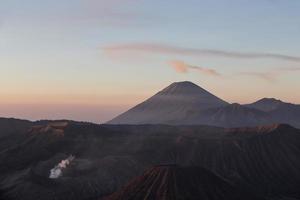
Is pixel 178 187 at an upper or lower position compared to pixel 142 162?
lower

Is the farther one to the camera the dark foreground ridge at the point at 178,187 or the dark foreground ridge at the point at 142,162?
the dark foreground ridge at the point at 142,162

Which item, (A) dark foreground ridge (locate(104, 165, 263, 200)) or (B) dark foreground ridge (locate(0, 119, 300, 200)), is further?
(B) dark foreground ridge (locate(0, 119, 300, 200))

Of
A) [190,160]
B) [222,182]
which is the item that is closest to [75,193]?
[222,182]

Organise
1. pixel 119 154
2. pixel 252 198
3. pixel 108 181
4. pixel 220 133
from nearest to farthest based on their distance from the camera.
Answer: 1. pixel 252 198
2. pixel 108 181
3. pixel 119 154
4. pixel 220 133

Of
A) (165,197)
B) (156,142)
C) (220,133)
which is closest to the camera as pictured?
(165,197)

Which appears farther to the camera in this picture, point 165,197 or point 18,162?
point 18,162

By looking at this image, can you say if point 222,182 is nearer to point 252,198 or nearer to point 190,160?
point 252,198

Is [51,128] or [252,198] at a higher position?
[51,128]

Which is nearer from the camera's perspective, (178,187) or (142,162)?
(178,187)
